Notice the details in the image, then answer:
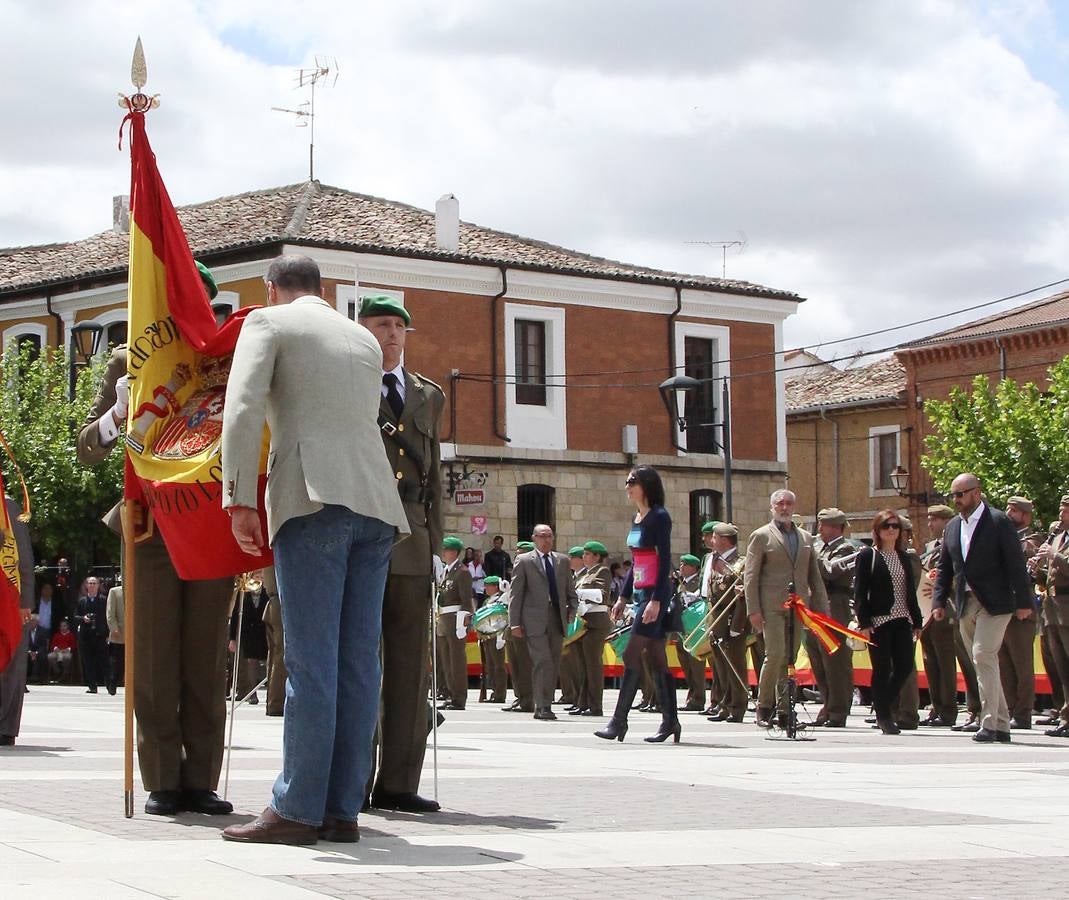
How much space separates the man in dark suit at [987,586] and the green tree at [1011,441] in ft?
119

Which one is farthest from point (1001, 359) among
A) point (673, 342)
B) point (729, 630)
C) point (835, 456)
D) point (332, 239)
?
point (729, 630)

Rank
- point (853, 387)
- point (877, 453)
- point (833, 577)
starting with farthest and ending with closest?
point (853, 387), point (877, 453), point (833, 577)

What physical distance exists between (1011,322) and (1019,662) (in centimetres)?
4518

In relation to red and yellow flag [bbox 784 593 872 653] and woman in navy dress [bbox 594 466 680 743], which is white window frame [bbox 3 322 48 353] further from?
woman in navy dress [bbox 594 466 680 743]

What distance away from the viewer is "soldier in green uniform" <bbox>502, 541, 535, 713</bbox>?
69.8 ft

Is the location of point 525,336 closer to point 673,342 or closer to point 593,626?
point 673,342

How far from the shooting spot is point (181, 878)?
5.90 meters

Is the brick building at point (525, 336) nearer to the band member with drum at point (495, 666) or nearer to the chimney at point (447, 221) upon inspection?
the chimney at point (447, 221)

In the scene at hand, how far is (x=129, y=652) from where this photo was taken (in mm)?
7980

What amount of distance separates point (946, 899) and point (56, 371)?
3940cm

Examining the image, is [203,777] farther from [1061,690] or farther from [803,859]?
[1061,690]

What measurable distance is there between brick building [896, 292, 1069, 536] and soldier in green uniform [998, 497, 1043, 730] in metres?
40.0

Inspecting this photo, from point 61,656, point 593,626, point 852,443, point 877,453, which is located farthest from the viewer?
point 852,443

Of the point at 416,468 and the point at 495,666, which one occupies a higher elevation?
the point at 416,468
